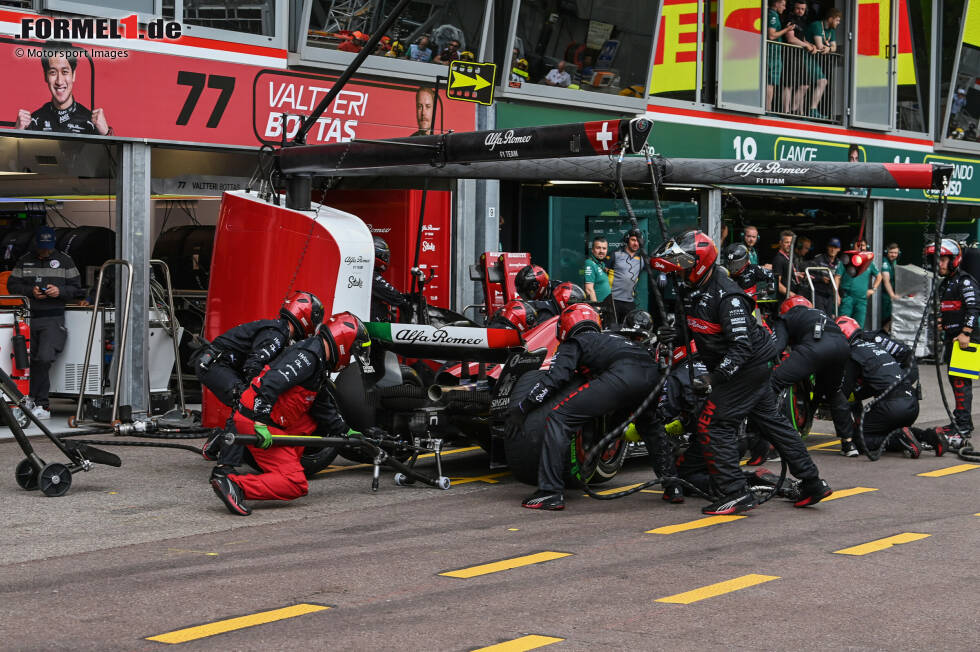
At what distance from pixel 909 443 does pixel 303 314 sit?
5.73 metres

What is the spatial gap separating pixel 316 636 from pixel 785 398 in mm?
7083

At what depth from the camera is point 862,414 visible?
1206 cm

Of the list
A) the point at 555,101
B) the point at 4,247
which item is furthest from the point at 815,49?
the point at 4,247

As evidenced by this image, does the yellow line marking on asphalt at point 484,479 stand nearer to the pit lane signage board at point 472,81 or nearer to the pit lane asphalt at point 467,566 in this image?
the pit lane asphalt at point 467,566

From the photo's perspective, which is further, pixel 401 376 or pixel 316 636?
pixel 401 376

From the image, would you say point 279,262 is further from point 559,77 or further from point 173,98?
point 559,77

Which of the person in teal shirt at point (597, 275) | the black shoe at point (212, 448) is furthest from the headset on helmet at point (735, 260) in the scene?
the person in teal shirt at point (597, 275)

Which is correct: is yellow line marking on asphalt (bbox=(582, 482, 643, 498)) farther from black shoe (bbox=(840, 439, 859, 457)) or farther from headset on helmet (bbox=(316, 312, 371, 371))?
black shoe (bbox=(840, 439, 859, 457))

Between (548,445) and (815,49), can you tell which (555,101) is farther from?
(548,445)

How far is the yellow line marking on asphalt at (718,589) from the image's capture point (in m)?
6.48

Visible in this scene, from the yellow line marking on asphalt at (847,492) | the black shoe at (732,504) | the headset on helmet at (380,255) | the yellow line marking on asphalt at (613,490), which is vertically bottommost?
the yellow line marking on asphalt at (613,490)

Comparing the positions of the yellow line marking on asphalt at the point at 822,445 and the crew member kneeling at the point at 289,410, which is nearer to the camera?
the crew member kneeling at the point at 289,410

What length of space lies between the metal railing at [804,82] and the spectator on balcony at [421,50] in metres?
7.12

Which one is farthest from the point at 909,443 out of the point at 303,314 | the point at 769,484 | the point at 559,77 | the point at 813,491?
the point at 559,77
